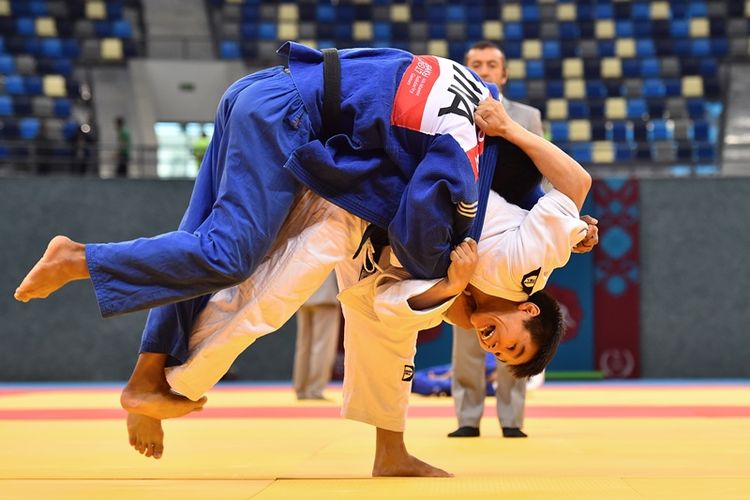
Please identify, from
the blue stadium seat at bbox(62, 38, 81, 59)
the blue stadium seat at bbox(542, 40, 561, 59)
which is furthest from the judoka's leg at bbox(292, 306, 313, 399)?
the blue stadium seat at bbox(62, 38, 81, 59)

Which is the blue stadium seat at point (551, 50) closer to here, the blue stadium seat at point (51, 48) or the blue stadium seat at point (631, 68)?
the blue stadium seat at point (631, 68)

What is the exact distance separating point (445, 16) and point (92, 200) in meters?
6.57

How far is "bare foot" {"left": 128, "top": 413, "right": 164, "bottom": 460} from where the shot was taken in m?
2.60

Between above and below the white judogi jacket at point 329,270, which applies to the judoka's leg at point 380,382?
below

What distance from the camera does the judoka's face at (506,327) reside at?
104 inches

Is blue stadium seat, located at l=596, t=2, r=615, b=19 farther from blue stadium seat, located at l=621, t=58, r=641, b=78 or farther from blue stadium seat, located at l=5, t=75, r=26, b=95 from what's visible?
blue stadium seat, located at l=5, t=75, r=26, b=95

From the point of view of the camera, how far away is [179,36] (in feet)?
46.9

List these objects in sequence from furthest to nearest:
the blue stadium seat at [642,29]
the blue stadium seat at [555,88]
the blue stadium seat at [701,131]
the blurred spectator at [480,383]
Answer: the blue stadium seat at [642,29] < the blue stadium seat at [555,88] < the blue stadium seat at [701,131] < the blurred spectator at [480,383]

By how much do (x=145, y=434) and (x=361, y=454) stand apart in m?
1.02

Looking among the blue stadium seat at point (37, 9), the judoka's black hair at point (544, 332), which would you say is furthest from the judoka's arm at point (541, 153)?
the blue stadium seat at point (37, 9)

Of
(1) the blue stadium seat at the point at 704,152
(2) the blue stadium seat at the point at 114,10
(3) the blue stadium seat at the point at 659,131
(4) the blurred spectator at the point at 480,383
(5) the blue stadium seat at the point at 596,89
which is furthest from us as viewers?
(2) the blue stadium seat at the point at 114,10

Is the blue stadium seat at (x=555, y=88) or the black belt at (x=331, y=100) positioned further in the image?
the blue stadium seat at (x=555, y=88)

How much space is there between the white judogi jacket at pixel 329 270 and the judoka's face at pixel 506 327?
7 centimetres

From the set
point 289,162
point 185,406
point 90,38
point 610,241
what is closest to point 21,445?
point 185,406
